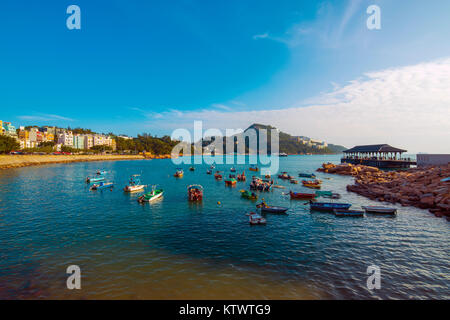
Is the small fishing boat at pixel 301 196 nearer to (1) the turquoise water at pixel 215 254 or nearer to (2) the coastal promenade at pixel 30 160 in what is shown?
(1) the turquoise water at pixel 215 254

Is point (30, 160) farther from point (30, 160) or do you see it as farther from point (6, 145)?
point (6, 145)

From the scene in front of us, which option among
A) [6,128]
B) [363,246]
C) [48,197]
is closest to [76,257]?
[363,246]

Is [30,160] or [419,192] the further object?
[30,160]

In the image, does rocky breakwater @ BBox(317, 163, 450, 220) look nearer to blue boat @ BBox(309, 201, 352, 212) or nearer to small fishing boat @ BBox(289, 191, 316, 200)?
blue boat @ BBox(309, 201, 352, 212)

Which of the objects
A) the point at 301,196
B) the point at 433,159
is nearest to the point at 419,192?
the point at 301,196

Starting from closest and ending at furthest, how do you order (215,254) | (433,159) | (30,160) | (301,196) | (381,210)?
1. (215,254)
2. (381,210)
3. (301,196)
4. (433,159)
5. (30,160)

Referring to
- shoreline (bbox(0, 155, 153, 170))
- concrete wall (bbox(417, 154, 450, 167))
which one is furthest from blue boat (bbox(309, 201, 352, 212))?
shoreline (bbox(0, 155, 153, 170))

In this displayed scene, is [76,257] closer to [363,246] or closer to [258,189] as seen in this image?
[363,246]
